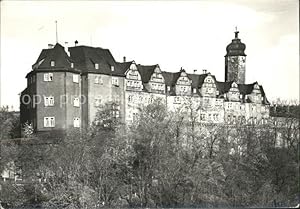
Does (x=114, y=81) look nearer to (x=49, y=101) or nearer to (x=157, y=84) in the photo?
(x=157, y=84)

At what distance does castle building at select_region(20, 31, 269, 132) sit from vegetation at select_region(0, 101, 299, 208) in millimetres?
779

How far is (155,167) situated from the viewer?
466cm

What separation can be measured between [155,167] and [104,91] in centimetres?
306

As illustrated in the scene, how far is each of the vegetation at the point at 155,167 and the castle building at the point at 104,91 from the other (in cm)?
78

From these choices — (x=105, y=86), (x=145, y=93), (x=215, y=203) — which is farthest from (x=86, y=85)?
(x=215, y=203)

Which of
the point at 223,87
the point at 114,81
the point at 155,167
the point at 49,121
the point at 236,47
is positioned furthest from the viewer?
the point at 114,81

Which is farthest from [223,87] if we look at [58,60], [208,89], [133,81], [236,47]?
[236,47]

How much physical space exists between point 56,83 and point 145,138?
279cm

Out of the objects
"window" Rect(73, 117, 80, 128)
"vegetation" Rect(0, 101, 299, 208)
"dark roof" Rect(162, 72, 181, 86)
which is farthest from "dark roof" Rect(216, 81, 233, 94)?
"window" Rect(73, 117, 80, 128)

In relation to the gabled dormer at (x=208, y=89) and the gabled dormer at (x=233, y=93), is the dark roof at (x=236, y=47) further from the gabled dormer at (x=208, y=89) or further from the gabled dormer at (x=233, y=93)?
the gabled dormer at (x=208, y=89)

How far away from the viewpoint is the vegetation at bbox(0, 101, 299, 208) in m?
4.32

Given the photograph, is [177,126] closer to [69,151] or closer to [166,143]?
[166,143]

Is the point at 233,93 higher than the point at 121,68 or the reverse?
the reverse

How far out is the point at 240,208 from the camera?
13.4 ft
